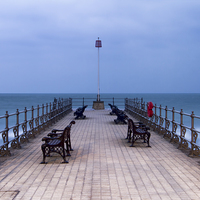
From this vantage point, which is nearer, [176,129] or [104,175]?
[104,175]

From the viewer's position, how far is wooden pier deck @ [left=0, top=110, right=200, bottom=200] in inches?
187

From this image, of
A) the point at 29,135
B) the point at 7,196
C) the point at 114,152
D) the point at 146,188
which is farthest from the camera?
the point at 29,135

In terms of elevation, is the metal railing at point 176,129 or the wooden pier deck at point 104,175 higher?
the metal railing at point 176,129

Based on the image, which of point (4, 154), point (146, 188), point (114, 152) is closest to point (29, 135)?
point (4, 154)

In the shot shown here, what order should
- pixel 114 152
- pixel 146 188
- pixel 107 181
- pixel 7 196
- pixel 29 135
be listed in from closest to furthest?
pixel 7 196 → pixel 146 188 → pixel 107 181 → pixel 114 152 → pixel 29 135

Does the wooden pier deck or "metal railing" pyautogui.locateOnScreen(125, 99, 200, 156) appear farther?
"metal railing" pyautogui.locateOnScreen(125, 99, 200, 156)

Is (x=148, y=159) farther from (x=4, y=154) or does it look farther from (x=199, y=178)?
(x=4, y=154)

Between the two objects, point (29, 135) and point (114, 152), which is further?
point (29, 135)

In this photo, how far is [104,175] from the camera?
577 centimetres

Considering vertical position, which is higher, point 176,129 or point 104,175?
point 176,129

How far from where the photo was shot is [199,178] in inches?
221

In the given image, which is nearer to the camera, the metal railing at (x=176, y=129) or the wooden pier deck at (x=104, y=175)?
the wooden pier deck at (x=104, y=175)

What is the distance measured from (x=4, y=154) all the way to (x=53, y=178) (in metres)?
2.55

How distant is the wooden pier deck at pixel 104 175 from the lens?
4.74 meters
